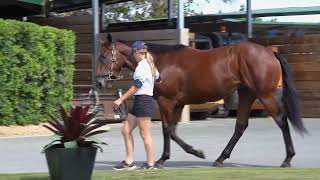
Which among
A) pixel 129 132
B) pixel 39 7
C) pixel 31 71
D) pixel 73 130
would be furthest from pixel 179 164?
pixel 39 7

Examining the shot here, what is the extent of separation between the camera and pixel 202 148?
1434 cm

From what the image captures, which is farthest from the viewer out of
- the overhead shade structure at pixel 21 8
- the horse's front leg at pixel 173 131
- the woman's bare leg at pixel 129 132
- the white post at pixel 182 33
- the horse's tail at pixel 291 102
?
the overhead shade structure at pixel 21 8

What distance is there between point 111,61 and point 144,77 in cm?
122

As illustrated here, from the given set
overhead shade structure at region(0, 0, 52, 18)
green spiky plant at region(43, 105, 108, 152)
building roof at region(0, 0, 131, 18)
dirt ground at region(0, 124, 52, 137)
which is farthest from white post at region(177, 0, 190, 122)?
green spiky plant at region(43, 105, 108, 152)

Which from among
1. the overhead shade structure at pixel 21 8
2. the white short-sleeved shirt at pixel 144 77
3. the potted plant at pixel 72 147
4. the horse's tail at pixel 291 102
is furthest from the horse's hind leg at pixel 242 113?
the overhead shade structure at pixel 21 8

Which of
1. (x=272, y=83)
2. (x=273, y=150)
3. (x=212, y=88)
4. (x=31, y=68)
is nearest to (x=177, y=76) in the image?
(x=212, y=88)

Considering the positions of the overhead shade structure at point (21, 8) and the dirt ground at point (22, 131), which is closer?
the dirt ground at point (22, 131)

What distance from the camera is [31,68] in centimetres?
1750

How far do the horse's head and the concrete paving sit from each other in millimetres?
1479

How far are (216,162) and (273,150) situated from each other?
2730 millimetres

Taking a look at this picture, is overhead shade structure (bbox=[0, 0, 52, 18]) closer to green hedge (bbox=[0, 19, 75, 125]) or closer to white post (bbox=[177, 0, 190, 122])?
white post (bbox=[177, 0, 190, 122])

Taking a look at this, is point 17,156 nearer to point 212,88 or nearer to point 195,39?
point 212,88

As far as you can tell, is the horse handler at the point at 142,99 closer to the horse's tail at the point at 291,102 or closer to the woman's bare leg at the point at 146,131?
the woman's bare leg at the point at 146,131

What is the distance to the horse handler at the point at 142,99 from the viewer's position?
1027 cm
